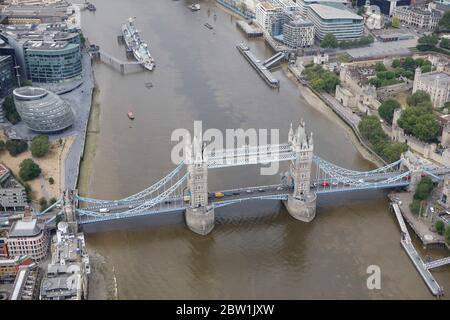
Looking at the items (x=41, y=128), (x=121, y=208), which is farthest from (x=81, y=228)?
(x=41, y=128)

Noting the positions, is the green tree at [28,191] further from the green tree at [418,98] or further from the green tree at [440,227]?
the green tree at [418,98]

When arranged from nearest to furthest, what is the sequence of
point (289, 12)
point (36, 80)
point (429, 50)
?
point (36, 80) < point (429, 50) < point (289, 12)

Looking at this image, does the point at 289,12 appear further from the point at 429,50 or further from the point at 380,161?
the point at 380,161

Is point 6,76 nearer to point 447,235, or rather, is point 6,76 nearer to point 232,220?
point 232,220

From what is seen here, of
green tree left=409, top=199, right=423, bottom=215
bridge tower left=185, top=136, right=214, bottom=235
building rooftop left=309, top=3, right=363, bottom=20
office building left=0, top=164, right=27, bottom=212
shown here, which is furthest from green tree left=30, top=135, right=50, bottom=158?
building rooftop left=309, top=3, right=363, bottom=20

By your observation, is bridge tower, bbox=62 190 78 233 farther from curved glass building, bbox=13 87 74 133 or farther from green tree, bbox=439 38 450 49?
green tree, bbox=439 38 450 49

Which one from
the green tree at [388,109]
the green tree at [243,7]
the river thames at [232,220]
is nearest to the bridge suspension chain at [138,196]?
the river thames at [232,220]
